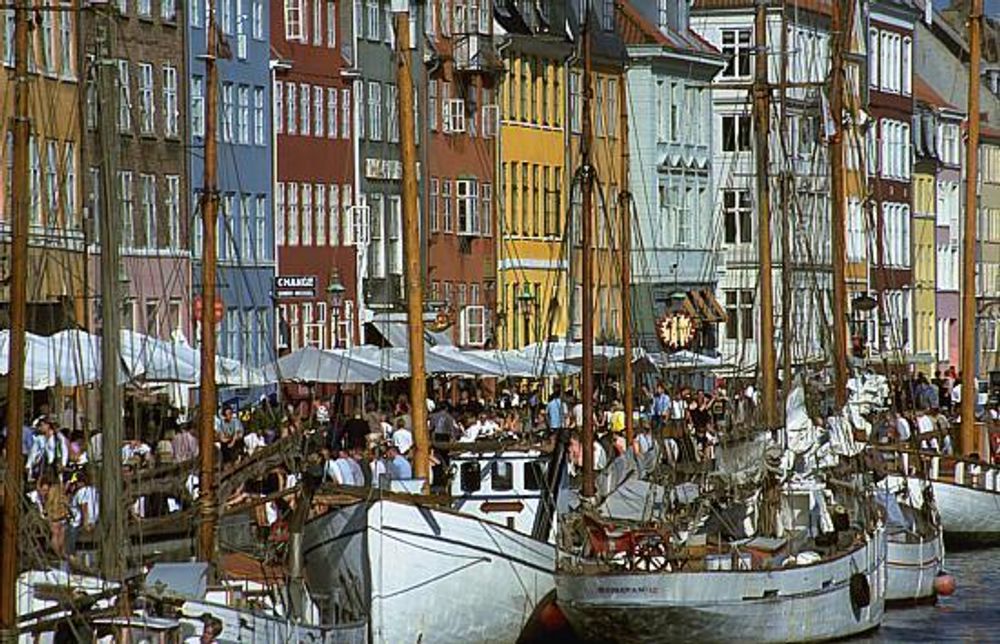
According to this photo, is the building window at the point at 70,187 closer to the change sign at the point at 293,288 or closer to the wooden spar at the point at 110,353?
the change sign at the point at 293,288

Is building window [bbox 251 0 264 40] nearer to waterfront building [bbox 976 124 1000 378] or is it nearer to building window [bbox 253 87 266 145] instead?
building window [bbox 253 87 266 145]

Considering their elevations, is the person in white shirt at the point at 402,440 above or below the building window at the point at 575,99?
below

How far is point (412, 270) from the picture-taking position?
4069 cm

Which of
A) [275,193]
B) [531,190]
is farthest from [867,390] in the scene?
[531,190]

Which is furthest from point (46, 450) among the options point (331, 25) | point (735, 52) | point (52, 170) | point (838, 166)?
point (735, 52)

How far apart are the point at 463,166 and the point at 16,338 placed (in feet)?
217

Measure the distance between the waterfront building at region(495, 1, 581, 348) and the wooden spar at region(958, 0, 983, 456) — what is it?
1347 inches

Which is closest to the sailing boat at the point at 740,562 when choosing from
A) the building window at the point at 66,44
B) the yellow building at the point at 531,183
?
the building window at the point at 66,44

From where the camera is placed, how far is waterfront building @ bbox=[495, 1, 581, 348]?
9712cm

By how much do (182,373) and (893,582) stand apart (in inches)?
415

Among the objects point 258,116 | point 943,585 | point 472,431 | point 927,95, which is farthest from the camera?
point 927,95

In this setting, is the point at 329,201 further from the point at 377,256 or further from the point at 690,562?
the point at 690,562

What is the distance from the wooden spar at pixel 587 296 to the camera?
150 ft

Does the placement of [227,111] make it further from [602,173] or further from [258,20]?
[602,173]
